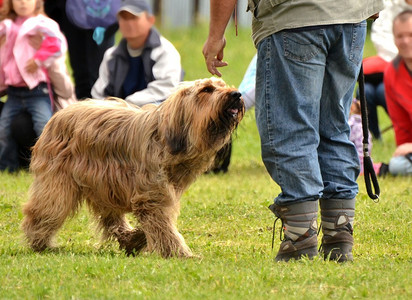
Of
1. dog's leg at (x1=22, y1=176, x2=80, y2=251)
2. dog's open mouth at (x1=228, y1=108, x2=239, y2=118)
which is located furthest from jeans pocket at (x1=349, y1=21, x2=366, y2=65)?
dog's leg at (x1=22, y1=176, x2=80, y2=251)

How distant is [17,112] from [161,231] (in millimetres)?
4519

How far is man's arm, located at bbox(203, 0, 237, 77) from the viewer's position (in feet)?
16.0

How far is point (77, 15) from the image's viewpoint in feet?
32.9

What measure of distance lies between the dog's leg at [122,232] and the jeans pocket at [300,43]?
1.77 meters

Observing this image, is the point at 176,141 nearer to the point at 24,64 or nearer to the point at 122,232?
the point at 122,232

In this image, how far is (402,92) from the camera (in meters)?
9.53

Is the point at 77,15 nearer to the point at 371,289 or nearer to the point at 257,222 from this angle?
the point at 257,222

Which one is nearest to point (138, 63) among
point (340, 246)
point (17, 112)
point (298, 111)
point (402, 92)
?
point (17, 112)

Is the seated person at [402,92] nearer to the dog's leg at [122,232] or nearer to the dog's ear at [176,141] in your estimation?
the dog's leg at [122,232]

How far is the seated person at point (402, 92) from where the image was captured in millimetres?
9250

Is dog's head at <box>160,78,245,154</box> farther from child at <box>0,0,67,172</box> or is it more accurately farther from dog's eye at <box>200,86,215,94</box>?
child at <box>0,0,67,172</box>

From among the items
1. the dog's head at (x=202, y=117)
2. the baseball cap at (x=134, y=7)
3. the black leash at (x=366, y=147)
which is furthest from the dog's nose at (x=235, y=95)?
the baseball cap at (x=134, y=7)

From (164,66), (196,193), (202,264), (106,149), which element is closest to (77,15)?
(164,66)

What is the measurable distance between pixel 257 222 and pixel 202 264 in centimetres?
203
